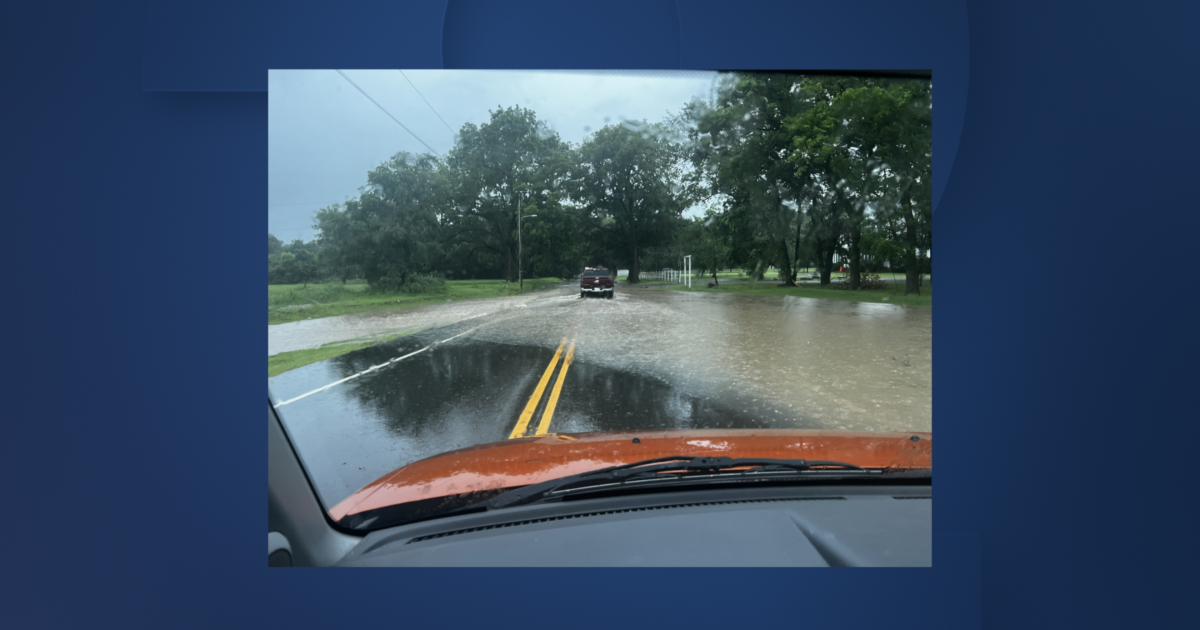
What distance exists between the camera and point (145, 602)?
124 cm

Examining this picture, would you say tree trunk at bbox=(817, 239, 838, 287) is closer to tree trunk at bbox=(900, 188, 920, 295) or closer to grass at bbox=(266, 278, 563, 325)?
tree trunk at bbox=(900, 188, 920, 295)

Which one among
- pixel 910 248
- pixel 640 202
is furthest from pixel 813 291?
pixel 640 202

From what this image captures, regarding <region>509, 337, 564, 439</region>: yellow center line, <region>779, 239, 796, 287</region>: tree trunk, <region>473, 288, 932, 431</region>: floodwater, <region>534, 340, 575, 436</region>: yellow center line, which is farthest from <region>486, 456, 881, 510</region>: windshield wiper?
<region>534, 340, 575, 436</region>: yellow center line

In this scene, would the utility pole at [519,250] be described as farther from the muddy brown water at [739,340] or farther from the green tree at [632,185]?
the green tree at [632,185]

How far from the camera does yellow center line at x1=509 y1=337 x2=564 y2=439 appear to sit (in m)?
2.92

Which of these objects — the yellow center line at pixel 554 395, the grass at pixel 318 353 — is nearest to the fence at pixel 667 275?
the yellow center line at pixel 554 395

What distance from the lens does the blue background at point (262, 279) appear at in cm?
119

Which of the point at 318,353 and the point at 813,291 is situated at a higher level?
the point at 813,291

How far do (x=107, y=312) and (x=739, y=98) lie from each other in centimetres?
168

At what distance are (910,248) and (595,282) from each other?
1193 mm

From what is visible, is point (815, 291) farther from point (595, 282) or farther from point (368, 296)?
point (368, 296)

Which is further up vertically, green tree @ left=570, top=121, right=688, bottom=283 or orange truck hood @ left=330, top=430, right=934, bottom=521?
green tree @ left=570, top=121, right=688, bottom=283

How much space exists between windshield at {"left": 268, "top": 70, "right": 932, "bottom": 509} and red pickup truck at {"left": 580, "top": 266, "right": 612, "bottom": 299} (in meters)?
0.02

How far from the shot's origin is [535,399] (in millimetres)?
3371
